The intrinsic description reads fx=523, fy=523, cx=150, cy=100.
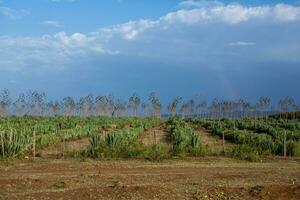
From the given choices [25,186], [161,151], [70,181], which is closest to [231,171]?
[161,151]

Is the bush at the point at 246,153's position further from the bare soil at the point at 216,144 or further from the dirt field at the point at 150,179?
the bare soil at the point at 216,144

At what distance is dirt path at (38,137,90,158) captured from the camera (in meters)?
22.3

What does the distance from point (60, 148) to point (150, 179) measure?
12302 millimetres

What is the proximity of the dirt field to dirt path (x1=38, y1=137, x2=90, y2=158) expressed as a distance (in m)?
1.84

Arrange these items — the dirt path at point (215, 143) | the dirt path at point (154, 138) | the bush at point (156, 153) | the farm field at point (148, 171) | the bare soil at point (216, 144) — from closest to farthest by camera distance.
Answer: the farm field at point (148, 171), the bush at point (156, 153), the bare soil at point (216, 144), the dirt path at point (215, 143), the dirt path at point (154, 138)

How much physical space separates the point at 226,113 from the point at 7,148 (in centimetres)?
9252

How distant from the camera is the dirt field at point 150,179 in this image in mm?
12703

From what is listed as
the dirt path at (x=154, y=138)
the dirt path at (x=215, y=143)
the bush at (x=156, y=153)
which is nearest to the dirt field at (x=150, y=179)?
the bush at (x=156, y=153)

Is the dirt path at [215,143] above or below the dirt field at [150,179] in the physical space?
above

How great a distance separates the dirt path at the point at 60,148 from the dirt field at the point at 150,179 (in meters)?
1.84

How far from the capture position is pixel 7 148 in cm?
2120

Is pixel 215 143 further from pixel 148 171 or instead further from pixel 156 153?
pixel 148 171

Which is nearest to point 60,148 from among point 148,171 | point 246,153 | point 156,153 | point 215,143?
point 156,153

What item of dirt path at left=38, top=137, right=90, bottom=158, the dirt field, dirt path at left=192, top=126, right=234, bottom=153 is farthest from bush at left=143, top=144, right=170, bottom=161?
dirt path at left=38, top=137, right=90, bottom=158
